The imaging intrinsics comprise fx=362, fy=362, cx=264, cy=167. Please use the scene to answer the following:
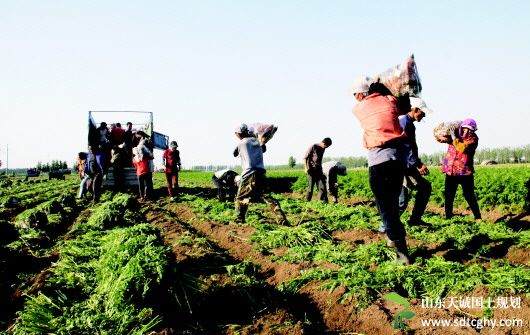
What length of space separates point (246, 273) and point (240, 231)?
2.00 m

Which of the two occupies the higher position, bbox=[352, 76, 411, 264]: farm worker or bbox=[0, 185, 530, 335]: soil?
bbox=[352, 76, 411, 264]: farm worker

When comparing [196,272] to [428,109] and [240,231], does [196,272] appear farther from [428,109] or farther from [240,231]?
[428,109]

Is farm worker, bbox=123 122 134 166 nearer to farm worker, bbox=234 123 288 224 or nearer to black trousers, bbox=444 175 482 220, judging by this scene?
farm worker, bbox=234 123 288 224

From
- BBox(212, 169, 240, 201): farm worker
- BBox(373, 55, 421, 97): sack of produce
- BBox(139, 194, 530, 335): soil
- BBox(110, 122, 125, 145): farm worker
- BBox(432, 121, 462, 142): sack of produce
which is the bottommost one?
BBox(139, 194, 530, 335): soil

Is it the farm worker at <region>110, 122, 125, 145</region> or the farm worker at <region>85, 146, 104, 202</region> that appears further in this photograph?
the farm worker at <region>110, 122, 125, 145</region>

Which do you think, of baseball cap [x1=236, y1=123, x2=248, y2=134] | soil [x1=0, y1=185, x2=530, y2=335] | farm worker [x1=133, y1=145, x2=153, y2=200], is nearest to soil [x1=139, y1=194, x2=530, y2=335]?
soil [x1=0, y1=185, x2=530, y2=335]

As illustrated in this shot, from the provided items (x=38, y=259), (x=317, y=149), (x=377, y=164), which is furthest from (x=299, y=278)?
(x=317, y=149)

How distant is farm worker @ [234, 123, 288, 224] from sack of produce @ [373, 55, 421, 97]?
110 inches

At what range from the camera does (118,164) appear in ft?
40.9

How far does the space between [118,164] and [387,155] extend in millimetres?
11063

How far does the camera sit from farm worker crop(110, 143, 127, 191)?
12.2m

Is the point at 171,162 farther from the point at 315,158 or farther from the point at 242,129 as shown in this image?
the point at 242,129

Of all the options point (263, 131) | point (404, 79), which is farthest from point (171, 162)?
point (404, 79)

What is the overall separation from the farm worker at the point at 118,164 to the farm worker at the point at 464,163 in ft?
33.0
